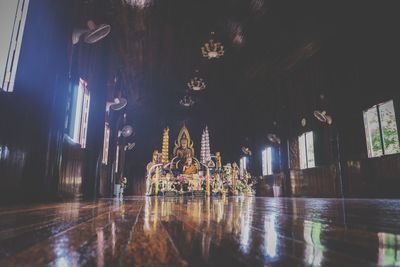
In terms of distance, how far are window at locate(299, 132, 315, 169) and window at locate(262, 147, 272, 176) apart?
2489 mm

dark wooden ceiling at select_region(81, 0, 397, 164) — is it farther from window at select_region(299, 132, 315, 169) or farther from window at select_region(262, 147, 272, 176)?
window at select_region(262, 147, 272, 176)

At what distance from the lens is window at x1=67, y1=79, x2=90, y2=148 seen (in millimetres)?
4790

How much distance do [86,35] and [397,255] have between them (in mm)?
4237

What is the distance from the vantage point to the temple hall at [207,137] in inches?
22.4

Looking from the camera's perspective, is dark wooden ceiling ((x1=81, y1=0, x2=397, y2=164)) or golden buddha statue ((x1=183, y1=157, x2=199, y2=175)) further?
golden buddha statue ((x1=183, y1=157, x2=199, y2=175))

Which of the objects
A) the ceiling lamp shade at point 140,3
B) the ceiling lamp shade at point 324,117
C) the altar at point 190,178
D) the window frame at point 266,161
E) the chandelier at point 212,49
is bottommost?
the altar at point 190,178

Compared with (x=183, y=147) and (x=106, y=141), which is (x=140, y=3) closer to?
(x=106, y=141)

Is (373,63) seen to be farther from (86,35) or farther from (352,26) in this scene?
→ (86,35)

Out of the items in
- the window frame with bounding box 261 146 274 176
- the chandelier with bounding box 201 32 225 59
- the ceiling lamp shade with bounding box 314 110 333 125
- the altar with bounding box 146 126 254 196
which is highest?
the chandelier with bounding box 201 32 225 59

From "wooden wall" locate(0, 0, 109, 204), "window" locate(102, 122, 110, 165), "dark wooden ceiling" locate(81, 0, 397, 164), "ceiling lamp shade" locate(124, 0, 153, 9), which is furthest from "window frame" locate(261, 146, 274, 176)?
"wooden wall" locate(0, 0, 109, 204)

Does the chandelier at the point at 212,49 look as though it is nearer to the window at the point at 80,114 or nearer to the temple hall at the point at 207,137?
the temple hall at the point at 207,137

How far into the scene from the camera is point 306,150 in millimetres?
10062

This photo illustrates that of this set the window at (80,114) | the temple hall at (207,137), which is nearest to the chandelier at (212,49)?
the temple hall at (207,137)

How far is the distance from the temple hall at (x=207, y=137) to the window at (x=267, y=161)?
15cm
